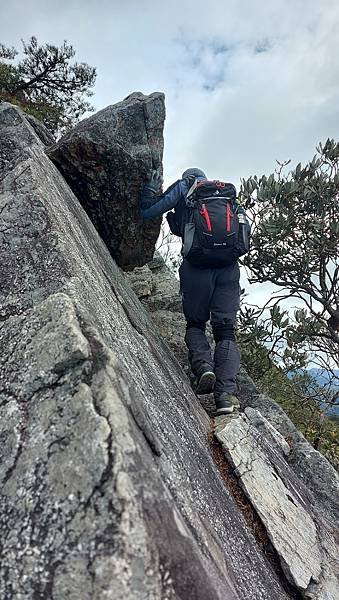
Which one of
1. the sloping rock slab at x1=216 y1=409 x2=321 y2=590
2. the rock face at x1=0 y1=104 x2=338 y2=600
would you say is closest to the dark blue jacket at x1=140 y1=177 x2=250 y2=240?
the rock face at x1=0 y1=104 x2=338 y2=600

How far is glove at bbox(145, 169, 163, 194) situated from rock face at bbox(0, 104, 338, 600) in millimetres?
3008

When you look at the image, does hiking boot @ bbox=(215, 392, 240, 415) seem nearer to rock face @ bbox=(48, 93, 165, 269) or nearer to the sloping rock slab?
the sloping rock slab

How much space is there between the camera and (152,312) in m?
10.3

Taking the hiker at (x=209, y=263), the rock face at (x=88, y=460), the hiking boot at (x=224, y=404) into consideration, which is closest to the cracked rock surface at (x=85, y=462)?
the rock face at (x=88, y=460)

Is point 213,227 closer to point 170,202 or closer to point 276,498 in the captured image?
point 170,202

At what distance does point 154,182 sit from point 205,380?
351 cm

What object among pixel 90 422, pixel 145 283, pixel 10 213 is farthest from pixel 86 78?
pixel 90 422

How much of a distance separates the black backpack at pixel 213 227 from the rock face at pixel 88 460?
2350 mm

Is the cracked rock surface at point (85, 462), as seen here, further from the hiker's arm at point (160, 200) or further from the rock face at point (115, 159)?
the hiker's arm at point (160, 200)

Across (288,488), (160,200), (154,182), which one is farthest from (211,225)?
(288,488)

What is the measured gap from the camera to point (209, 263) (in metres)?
7.06

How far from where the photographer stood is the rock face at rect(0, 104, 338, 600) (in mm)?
2016

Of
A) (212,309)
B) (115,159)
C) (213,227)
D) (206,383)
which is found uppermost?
(115,159)

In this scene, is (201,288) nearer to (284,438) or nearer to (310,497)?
(284,438)
